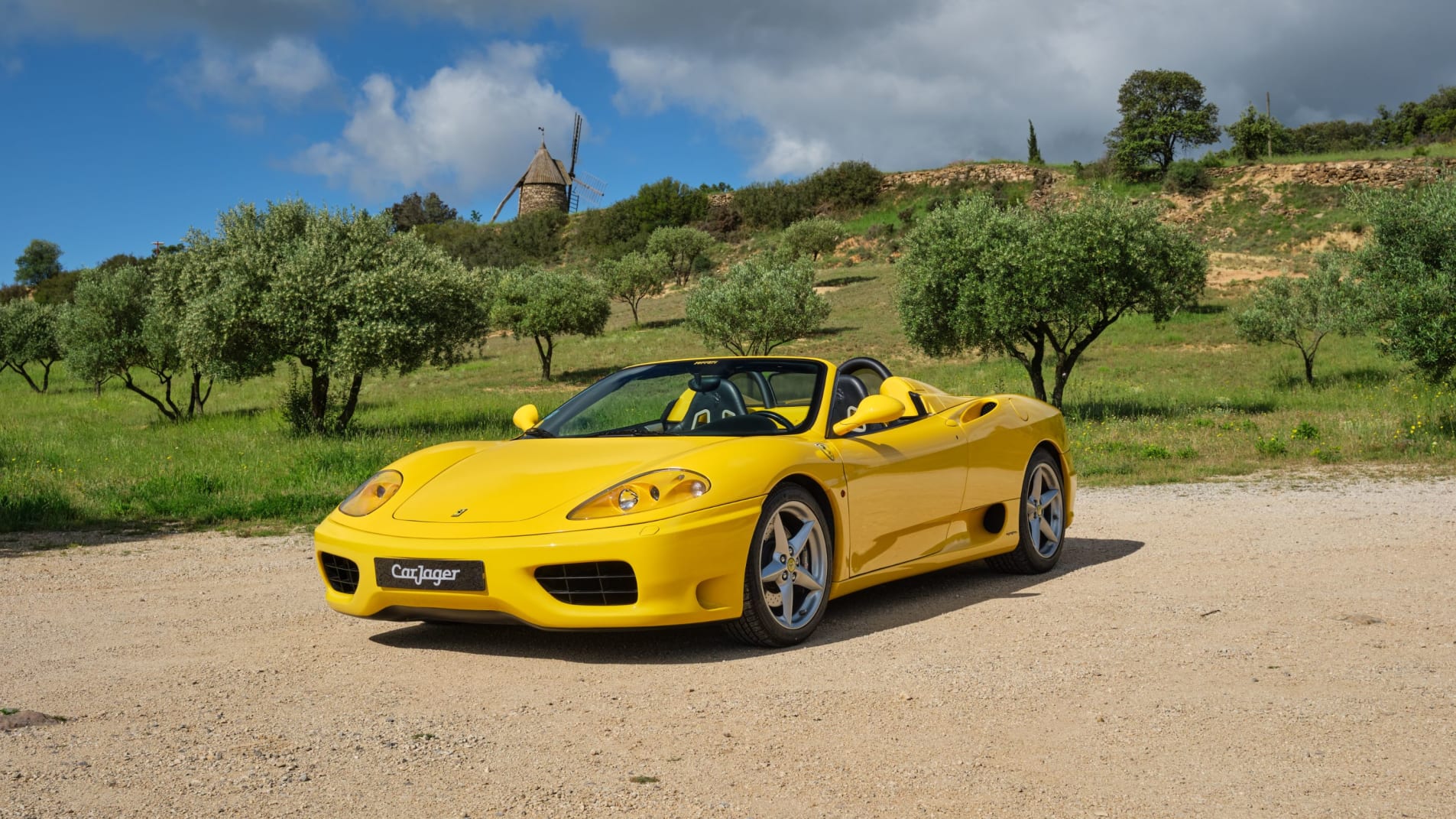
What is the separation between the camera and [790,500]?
511 cm

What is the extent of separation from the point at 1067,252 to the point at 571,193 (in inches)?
3945

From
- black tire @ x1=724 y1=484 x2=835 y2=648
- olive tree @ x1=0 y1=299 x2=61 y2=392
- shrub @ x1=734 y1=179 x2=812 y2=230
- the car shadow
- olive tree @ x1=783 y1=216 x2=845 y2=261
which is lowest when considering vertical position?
the car shadow

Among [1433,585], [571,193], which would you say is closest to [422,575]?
[1433,585]

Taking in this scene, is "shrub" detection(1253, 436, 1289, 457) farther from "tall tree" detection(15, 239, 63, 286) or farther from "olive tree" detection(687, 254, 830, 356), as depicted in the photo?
"tall tree" detection(15, 239, 63, 286)

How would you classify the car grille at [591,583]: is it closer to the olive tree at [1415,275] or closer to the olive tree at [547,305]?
the olive tree at [1415,275]

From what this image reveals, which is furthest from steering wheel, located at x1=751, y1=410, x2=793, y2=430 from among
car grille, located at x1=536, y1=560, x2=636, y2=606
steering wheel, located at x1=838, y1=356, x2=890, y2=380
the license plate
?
the license plate

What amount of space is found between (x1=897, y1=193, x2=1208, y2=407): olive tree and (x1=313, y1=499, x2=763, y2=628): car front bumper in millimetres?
21800

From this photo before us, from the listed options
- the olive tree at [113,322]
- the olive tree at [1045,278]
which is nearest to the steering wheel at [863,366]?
the olive tree at [1045,278]

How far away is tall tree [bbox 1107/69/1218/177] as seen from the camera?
242 ft

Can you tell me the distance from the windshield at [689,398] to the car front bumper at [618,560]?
1.13 metres

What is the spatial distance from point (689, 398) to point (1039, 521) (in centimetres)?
253

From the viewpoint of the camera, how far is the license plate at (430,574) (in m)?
4.69

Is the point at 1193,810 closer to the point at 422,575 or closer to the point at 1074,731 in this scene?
the point at 1074,731

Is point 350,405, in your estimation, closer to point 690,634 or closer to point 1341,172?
point 690,634
